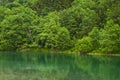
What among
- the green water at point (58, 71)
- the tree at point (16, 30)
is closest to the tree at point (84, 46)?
the tree at point (16, 30)

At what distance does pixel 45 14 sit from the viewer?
80.4m

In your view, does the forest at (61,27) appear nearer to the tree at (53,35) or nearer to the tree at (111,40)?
the tree at (53,35)

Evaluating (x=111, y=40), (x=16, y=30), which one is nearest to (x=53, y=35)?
(x=16, y=30)

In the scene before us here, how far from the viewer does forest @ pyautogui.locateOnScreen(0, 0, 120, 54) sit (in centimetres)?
Answer: 6125

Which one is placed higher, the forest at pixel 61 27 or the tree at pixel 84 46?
the forest at pixel 61 27

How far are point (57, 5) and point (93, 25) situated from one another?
19.4 meters

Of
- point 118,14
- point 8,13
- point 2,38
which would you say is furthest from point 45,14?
point 118,14

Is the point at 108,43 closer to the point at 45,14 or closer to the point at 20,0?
the point at 45,14

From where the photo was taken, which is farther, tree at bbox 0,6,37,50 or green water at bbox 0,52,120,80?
tree at bbox 0,6,37,50

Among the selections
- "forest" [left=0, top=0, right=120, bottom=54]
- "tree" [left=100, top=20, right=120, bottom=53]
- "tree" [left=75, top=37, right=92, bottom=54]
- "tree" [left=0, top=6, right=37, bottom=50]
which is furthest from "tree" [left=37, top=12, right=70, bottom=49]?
"tree" [left=100, top=20, right=120, bottom=53]

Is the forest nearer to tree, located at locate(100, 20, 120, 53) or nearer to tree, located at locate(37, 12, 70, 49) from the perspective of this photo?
tree, located at locate(37, 12, 70, 49)

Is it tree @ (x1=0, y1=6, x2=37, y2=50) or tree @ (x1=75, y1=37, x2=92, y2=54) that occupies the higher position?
tree @ (x1=0, y1=6, x2=37, y2=50)

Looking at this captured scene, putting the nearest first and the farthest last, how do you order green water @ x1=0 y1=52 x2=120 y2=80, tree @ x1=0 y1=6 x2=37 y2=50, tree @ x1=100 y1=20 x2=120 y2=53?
green water @ x1=0 y1=52 x2=120 y2=80, tree @ x1=100 y1=20 x2=120 y2=53, tree @ x1=0 y1=6 x2=37 y2=50

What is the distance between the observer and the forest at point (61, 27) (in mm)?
61250
